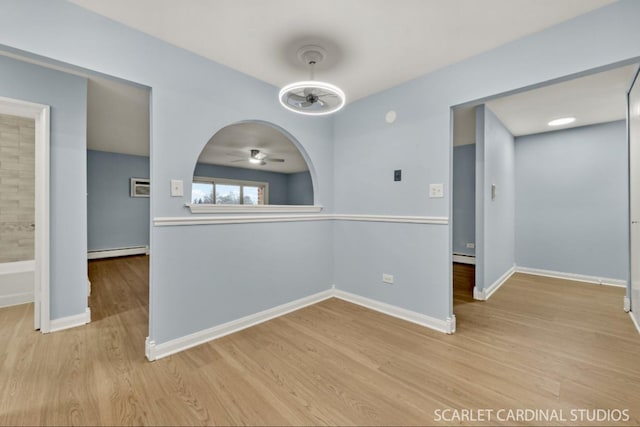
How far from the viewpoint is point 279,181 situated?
9375 mm

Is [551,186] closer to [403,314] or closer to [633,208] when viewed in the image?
[633,208]

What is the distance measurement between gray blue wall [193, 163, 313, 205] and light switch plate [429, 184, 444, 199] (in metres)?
6.11

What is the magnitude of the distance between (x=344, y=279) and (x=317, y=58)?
7.79 ft

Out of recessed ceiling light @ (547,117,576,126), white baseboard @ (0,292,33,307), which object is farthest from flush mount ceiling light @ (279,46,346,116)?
white baseboard @ (0,292,33,307)

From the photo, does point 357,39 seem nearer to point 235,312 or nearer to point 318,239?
point 318,239

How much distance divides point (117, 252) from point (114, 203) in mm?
1123

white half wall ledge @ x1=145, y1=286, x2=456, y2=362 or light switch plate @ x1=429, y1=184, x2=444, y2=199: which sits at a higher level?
light switch plate @ x1=429, y1=184, x2=444, y2=199

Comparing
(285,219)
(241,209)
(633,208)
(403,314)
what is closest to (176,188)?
(241,209)

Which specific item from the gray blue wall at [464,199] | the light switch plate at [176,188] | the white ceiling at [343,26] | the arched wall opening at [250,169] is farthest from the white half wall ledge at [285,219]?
the gray blue wall at [464,199]

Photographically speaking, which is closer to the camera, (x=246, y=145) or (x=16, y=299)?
(x=16, y=299)

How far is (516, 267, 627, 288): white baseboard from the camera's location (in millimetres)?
3816

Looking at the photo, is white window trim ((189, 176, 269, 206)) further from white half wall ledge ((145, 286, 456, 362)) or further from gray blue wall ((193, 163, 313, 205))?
white half wall ledge ((145, 286, 456, 362))

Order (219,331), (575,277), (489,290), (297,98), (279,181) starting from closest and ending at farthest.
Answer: (297,98) → (219,331) → (489,290) → (575,277) → (279,181)

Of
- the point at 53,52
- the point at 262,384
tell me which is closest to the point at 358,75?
the point at 53,52
